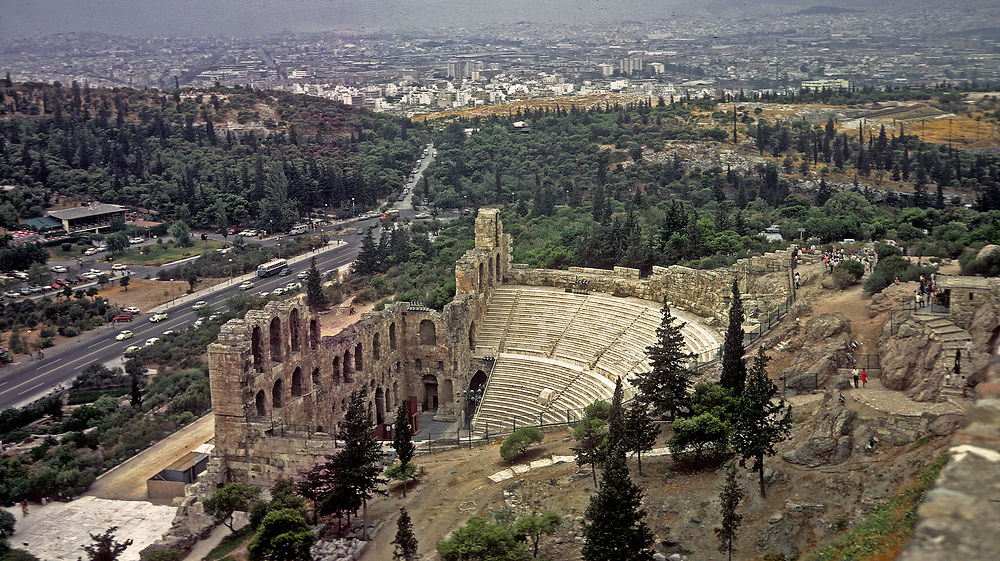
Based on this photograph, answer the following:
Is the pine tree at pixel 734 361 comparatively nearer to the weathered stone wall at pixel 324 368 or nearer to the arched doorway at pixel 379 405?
the weathered stone wall at pixel 324 368

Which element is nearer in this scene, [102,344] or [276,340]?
[276,340]

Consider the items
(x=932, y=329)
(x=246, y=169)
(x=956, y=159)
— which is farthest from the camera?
(x=246, y=169)

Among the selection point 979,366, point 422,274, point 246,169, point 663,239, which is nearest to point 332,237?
point 246,169

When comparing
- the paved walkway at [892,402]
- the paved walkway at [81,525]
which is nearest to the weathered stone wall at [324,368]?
the paved walkway at [81,525]

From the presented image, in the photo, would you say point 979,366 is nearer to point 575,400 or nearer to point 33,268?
point 575,400

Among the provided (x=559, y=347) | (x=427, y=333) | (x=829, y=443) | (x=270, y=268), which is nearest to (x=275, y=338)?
(x=427, y=333)

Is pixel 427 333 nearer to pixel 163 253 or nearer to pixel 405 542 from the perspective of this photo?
pixel 405 542
